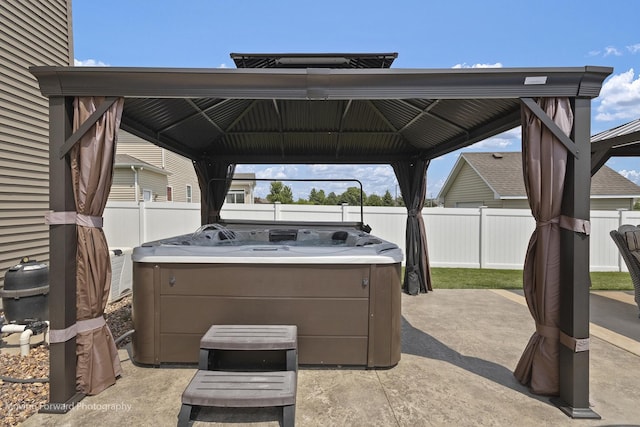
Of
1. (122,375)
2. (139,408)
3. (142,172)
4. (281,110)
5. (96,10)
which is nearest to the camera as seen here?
(139,408)

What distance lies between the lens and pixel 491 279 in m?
5.69

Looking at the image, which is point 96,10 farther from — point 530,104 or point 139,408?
point 530,104

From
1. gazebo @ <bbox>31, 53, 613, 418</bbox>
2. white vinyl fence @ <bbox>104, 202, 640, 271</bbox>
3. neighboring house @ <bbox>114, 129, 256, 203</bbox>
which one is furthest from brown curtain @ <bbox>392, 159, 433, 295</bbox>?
neighboring house @ <bbox>114, 129, 256, 203</bbox>

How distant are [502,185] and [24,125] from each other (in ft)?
37.8

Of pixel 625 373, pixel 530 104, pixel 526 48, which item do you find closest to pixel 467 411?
pixel 625 373

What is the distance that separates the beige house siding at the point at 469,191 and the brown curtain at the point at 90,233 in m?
10.7

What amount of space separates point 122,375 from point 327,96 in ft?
7.94

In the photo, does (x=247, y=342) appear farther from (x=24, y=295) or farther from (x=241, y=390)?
(x=24, y=295)

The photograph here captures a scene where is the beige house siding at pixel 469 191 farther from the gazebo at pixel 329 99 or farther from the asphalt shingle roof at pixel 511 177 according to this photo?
the gazebo at pixel 329 99

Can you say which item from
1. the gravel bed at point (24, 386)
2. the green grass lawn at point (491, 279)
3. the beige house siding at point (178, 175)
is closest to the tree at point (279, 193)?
the beige house siding at point (178, 175)

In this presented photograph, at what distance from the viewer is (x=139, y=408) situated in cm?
188

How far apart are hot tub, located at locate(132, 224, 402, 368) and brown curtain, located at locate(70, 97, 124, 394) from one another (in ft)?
0.96

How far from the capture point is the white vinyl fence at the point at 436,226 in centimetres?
668

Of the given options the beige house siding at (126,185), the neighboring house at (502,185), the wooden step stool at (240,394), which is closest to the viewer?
the wooden step stool at (240,394)
